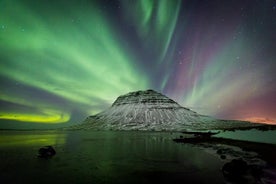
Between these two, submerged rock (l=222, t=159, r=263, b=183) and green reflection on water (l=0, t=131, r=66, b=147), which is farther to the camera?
green reflection on water (l=0, t=131, r=66, b=147)

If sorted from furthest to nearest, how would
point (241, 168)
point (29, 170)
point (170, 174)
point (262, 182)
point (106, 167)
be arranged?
point (106, 167), point (29, 170), point (170, 174), point (241, 168), point (262, 182)

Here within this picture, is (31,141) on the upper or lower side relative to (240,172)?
upper

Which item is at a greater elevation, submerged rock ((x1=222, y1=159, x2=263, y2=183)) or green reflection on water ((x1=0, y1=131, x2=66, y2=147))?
green reflection on water ((x1=0, y1=131, x2=66, y2=147))

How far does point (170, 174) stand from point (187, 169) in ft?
13.6

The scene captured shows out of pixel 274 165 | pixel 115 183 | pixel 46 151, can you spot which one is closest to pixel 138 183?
pixel 115 183

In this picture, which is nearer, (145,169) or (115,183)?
(115,183)

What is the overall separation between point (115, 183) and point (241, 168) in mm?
15740

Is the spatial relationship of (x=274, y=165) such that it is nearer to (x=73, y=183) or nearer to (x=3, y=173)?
(x=73, y=183)

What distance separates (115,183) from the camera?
76.0 ft

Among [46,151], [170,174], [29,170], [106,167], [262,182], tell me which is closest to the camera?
[262,182]

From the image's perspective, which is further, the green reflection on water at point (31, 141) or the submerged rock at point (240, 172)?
the green reflection on water at point (31, 141)

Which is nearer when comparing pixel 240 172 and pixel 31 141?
pixel 240 172

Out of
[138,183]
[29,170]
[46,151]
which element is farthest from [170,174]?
[46,151]

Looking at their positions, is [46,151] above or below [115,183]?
above
